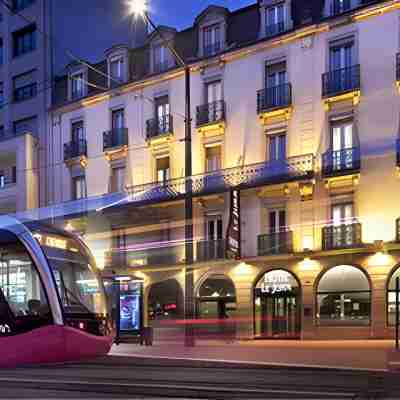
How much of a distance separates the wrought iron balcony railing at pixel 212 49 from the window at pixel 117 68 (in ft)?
18.5

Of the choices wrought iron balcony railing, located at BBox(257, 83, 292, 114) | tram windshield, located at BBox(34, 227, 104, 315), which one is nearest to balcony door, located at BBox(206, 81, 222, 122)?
wrought iron balcony railing, located at BBox(257, 83, 292, 114)

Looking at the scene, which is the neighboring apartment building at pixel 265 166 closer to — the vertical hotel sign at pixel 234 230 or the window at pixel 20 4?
the vertical hotel sign at pixel 234 230

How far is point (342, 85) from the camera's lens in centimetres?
2800

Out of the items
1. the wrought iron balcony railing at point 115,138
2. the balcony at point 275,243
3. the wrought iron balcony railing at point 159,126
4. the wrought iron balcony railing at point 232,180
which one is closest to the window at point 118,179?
the wrought iron balcony railing at point 115,138

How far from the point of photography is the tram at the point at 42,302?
14.2 m

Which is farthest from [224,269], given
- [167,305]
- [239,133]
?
[239,133]

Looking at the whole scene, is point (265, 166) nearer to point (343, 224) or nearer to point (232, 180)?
point (232, 180)

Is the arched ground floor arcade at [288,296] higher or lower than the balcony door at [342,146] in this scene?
lower

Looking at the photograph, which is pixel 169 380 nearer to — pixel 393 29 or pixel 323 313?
pixel 323 313

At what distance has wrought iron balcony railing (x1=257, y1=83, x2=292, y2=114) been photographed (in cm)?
2948

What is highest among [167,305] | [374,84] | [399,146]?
[374,84]

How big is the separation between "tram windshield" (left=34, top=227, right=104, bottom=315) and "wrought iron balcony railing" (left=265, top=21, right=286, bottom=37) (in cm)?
1706

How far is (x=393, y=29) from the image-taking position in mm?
26938

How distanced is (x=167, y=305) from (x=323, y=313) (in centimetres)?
800
